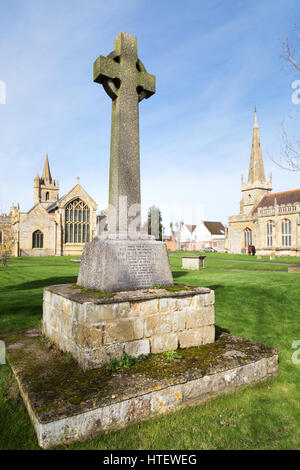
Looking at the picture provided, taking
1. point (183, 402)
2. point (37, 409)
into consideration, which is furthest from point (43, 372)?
point (183, 402)

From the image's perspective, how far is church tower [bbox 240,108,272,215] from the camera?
165 feet

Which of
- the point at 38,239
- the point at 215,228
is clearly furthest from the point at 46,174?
the point at 215,228

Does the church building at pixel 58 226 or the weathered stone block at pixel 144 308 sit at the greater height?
the church building at pixel 58 226

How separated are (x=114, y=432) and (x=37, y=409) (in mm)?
780

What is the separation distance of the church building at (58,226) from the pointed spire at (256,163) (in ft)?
95.5

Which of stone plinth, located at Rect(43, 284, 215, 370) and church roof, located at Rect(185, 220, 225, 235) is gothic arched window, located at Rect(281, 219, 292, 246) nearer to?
church roof, located at Rect(185, 220, 225, 235)

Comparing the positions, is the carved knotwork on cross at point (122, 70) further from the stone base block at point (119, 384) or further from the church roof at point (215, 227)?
the church roof at point (215, 227)

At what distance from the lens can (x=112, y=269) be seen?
13.4 feet

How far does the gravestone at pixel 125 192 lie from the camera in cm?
427

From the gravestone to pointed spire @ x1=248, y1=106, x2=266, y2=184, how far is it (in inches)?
1973

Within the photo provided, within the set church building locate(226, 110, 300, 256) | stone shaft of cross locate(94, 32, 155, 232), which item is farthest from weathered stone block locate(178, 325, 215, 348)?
church building locate(226, 110, 300, 256)

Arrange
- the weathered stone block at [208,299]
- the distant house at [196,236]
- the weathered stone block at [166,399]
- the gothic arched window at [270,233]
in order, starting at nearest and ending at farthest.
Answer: the weathered stone block at [166,399] → the weathered stone block at [208,299] → the gothic arched window at [270,233] → the distant house at [196,236]

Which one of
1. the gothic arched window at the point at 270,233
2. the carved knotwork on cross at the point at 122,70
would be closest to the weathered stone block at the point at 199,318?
the carved knotwork on cross at the point at 122,70
